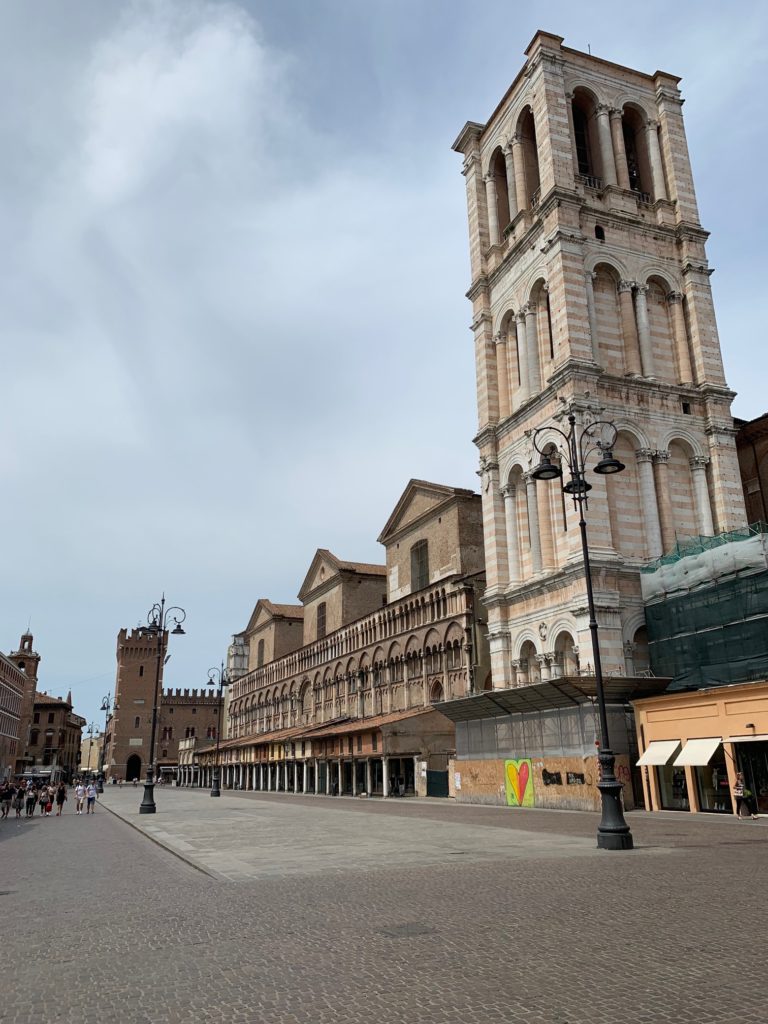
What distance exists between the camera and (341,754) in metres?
51.4

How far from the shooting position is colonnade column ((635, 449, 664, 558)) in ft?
113

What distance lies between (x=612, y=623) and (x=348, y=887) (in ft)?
75.0

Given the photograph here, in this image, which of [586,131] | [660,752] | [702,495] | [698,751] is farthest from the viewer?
[586,131]

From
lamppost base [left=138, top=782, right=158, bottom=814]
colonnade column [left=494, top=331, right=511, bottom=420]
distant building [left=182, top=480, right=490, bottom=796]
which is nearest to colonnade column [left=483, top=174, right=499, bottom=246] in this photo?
colonnade column [left=494, top=331, right=511, bottom=420]

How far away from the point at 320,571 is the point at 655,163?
45.7m

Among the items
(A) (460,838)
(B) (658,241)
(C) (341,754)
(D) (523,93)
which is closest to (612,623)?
(A) (460,838)

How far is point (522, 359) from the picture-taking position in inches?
1585

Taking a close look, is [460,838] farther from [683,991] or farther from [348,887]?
[683,991]

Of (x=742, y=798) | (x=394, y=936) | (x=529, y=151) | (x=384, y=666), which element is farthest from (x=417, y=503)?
(x=394, y=936)

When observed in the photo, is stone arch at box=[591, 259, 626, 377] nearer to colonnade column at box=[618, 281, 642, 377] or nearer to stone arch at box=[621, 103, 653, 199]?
colonnade column at box=[618, 281, 642, 377]

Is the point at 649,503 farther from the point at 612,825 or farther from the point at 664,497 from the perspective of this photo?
the point at 612,825

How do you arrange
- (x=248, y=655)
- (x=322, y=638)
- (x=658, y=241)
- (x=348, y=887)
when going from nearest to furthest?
(x=348, y=887) < (x=658, y=241) < (x=322, y=638) < (x=248, y=655)

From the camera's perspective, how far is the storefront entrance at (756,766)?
24172mm

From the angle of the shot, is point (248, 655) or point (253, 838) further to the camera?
point (248, 655)
